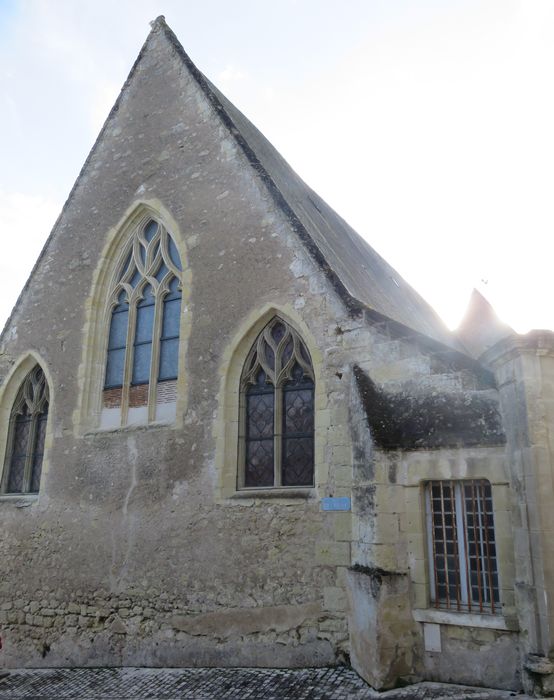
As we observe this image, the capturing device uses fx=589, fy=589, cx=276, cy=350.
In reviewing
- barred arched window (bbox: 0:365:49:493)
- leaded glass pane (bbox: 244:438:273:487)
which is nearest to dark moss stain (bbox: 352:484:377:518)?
leaded glass pane (bbox: 244:438:273:487)

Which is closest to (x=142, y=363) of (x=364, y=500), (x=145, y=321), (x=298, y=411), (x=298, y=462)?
(x=145, y=321)

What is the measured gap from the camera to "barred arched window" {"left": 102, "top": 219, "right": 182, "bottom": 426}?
8922 millimetres

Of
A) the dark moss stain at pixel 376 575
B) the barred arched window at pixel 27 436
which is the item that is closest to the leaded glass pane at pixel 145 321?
the barred arched window at pixel 27 436

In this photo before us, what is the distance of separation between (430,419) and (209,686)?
12.4 ft

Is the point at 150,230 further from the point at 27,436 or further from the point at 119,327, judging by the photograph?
the point at 27,436

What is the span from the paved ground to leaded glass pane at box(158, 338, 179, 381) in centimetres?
395

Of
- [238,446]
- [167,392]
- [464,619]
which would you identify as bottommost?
[464,619]

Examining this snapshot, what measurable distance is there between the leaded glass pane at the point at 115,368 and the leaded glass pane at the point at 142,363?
24 centimetres

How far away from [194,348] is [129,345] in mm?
1538

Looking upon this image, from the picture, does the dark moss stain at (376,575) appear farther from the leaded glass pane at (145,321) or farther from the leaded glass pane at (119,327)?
the leaded glass pane at (119,327)

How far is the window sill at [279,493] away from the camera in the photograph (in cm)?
707

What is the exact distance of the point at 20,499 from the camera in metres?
9.45

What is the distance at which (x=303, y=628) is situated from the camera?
6680 mm

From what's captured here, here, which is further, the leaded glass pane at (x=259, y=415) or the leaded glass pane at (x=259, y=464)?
the leaded glass pane at (x=259, y=415)
